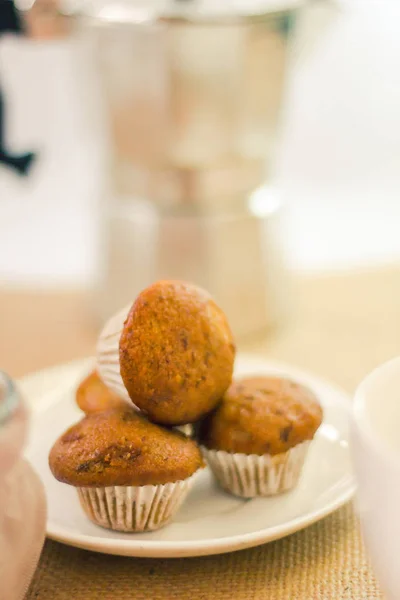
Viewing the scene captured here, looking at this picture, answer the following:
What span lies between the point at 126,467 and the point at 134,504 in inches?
1.1

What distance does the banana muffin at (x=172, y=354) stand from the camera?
53cm

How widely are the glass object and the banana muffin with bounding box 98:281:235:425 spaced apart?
0.10 metres

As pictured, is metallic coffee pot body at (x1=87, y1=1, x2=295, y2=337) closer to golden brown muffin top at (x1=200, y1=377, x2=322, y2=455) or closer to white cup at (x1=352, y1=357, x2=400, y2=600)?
golden brown muffin top at (x1=200, y1=377, x2=322, y2=455)

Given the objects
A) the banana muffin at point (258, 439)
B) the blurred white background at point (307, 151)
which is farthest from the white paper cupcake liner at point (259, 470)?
the blurred white background at point (307, 151)

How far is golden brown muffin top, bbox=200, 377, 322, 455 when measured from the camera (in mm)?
568

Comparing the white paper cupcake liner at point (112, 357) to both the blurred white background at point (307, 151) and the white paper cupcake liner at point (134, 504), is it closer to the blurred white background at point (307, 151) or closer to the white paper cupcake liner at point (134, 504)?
the white paper cupcake liner at point (134, 504)

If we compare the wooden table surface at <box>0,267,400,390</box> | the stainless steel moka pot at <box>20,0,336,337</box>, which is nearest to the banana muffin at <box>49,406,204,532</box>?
the wooden table surface at <box>0,267,400,390</box>

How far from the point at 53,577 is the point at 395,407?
0.22m

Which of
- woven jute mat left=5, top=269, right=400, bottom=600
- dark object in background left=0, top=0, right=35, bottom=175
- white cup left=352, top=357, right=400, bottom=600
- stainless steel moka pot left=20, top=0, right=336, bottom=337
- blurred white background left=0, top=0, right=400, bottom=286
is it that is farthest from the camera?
blurred white background left=0, top=0, right=400, bottom=286

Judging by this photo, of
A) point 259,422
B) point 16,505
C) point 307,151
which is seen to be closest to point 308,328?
point 259,422

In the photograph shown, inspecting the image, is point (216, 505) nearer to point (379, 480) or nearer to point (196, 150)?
point (379, 480)

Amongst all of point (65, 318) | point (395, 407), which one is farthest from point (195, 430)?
point (65, 318)

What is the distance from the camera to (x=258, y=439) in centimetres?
57

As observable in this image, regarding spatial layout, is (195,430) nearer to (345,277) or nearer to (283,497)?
(283,497)
